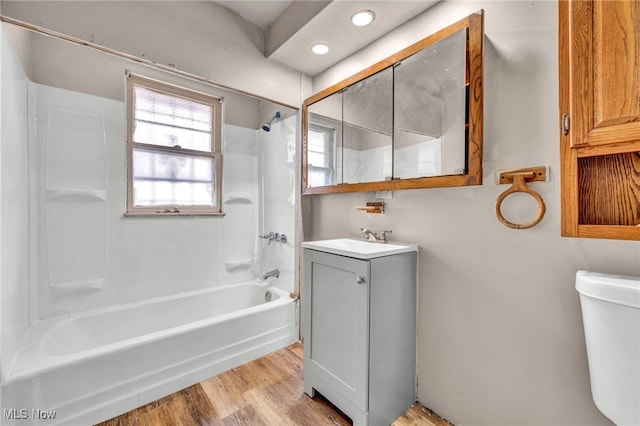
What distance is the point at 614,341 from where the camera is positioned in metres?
0.79

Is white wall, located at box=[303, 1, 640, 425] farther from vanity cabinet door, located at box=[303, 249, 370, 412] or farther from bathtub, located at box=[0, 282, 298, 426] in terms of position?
bathtub, located at box=[0, 282, 298, 426]

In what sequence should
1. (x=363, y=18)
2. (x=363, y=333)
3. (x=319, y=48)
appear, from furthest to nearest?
(x=319, y=48)
(x=363, y=18)
(x=363, y=333)

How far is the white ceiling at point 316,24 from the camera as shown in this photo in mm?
1422

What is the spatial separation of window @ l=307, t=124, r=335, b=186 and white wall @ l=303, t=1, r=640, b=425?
2.31 feet

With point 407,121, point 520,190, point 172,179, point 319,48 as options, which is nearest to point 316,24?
point 319,48

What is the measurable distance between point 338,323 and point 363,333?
0.17 meters

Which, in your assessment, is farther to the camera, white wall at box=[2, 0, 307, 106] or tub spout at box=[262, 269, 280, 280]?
tub spout at box=[262, 269, 280, 280]

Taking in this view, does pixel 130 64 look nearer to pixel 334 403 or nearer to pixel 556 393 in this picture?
pixel 334 403

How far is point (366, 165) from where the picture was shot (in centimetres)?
173

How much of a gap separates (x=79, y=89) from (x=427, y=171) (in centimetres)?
244

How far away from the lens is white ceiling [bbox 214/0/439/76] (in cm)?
142

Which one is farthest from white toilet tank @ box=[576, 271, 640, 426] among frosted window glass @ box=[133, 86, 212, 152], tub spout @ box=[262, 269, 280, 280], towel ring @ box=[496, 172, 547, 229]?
frosted window glass @ box=[133, 86, 212, 152]

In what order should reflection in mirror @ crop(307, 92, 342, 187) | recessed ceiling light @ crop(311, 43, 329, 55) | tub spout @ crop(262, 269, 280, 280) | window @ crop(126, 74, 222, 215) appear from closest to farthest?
recessed ceiling light @ crop(311, 43, 329, 55), reflection in mirror @ crop(307, 92, 342, 187), window @ crop(126, 74, 222, 215), tub spout @ crop(262, 269, 280, 280)

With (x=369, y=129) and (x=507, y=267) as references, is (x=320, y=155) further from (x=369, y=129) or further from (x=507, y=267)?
(x=507, y=267)
